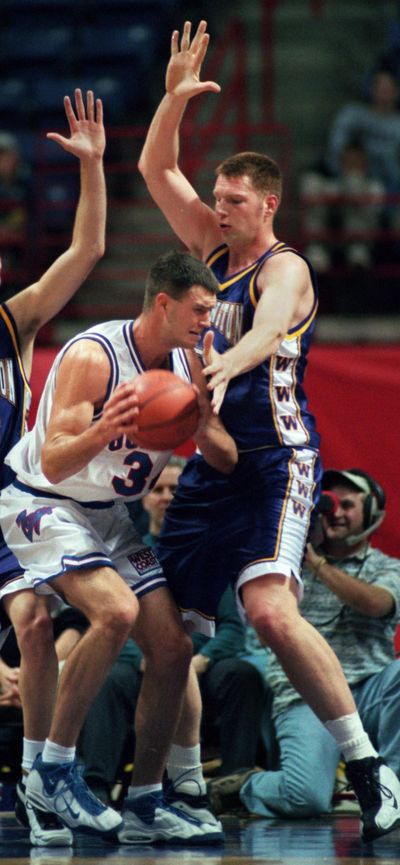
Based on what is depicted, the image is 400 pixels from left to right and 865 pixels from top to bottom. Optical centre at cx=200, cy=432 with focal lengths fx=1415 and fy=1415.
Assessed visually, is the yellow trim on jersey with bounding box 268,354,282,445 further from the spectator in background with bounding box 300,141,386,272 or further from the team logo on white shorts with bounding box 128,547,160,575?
the spectator in background with bounding box 300,141,386,272

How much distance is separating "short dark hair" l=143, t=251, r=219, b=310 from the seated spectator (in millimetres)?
1473

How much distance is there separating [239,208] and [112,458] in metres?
1.01

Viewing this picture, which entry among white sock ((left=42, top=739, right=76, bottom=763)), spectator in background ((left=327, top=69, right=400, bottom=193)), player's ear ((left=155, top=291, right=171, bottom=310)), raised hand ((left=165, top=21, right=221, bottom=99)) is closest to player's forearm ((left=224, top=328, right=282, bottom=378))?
player's ear ((left=155, top=291, right=171, bottom=310))

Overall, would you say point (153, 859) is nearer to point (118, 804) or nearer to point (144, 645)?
point (144, 645)

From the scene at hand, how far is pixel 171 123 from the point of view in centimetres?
518

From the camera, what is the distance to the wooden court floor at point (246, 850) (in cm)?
412

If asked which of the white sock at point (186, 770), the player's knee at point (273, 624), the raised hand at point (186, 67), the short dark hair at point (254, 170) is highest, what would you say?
the raised hand at point (186, 67)

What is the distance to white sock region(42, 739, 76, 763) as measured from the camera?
4.59 meters

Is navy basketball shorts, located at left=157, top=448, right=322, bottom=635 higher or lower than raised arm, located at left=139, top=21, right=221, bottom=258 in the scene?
lower

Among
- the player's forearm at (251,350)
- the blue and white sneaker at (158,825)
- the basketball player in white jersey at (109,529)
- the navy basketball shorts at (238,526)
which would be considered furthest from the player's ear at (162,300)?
the blue and white sneaker at (158,825)

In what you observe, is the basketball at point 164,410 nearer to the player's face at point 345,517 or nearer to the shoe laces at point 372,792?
the shoe laces at point 372,792

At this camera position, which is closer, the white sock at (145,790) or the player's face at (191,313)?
the player's face at (191,313)

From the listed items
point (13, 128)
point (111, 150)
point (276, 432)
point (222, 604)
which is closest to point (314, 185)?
point (111, 150)

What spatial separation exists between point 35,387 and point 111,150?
172 inches
